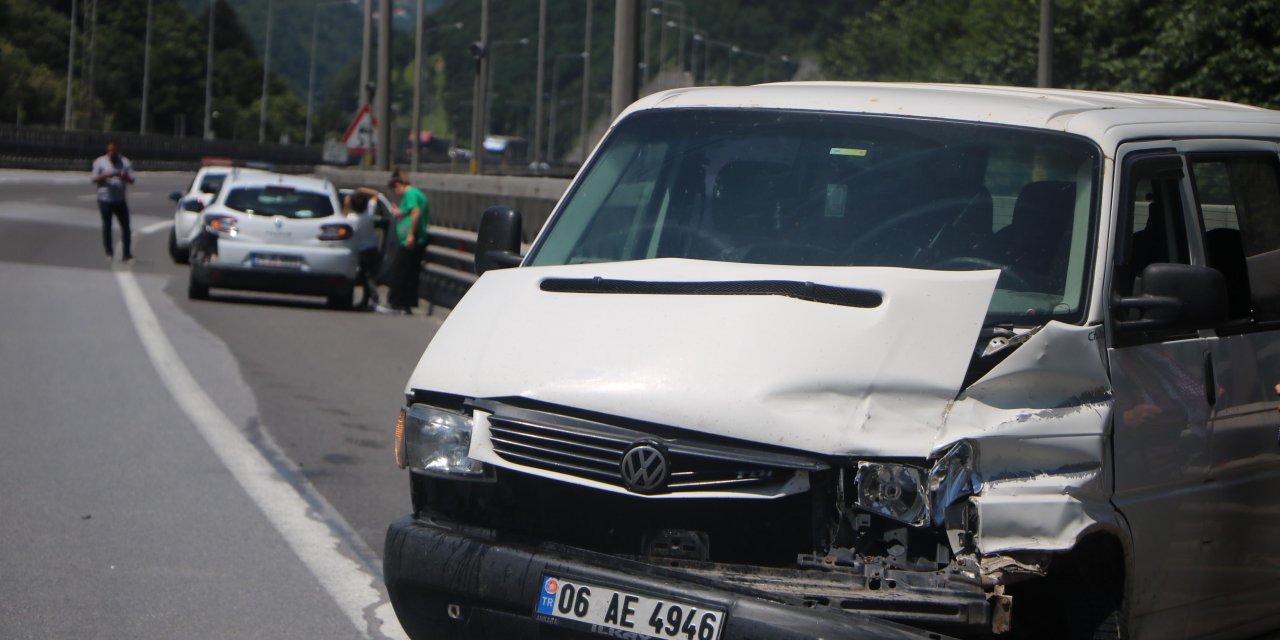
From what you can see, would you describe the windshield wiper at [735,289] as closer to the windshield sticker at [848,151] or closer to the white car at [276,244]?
the windshield sticker at [848,151]

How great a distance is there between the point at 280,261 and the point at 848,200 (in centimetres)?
1518

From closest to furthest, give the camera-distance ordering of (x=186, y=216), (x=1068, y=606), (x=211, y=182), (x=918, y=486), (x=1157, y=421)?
(x=918, y=486) < (x=1068, y=606) < (x=1157, y=421) < (x=186, y=216) < (x=211, y=182)

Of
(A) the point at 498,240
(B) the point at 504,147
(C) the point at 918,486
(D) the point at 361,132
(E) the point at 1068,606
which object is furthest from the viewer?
(B) the point at 504,147

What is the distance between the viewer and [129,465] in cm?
902

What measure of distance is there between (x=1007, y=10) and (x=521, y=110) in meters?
122

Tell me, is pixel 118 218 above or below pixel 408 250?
below

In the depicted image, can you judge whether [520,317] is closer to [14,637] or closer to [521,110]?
[14,637]

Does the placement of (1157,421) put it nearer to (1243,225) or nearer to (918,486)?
(918,486)

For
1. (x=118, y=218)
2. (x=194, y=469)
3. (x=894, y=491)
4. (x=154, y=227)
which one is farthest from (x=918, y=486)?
(x=154, y=227)

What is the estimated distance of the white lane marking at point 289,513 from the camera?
6227 millimetres

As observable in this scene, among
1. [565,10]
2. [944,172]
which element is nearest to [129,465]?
[944,172]

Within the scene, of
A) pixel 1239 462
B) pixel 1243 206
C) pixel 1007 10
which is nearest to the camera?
pixel 1239 462

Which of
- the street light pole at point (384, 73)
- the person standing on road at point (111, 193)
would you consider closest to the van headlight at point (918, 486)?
the person standing on road at point (111, 193)

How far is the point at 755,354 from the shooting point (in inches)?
167
